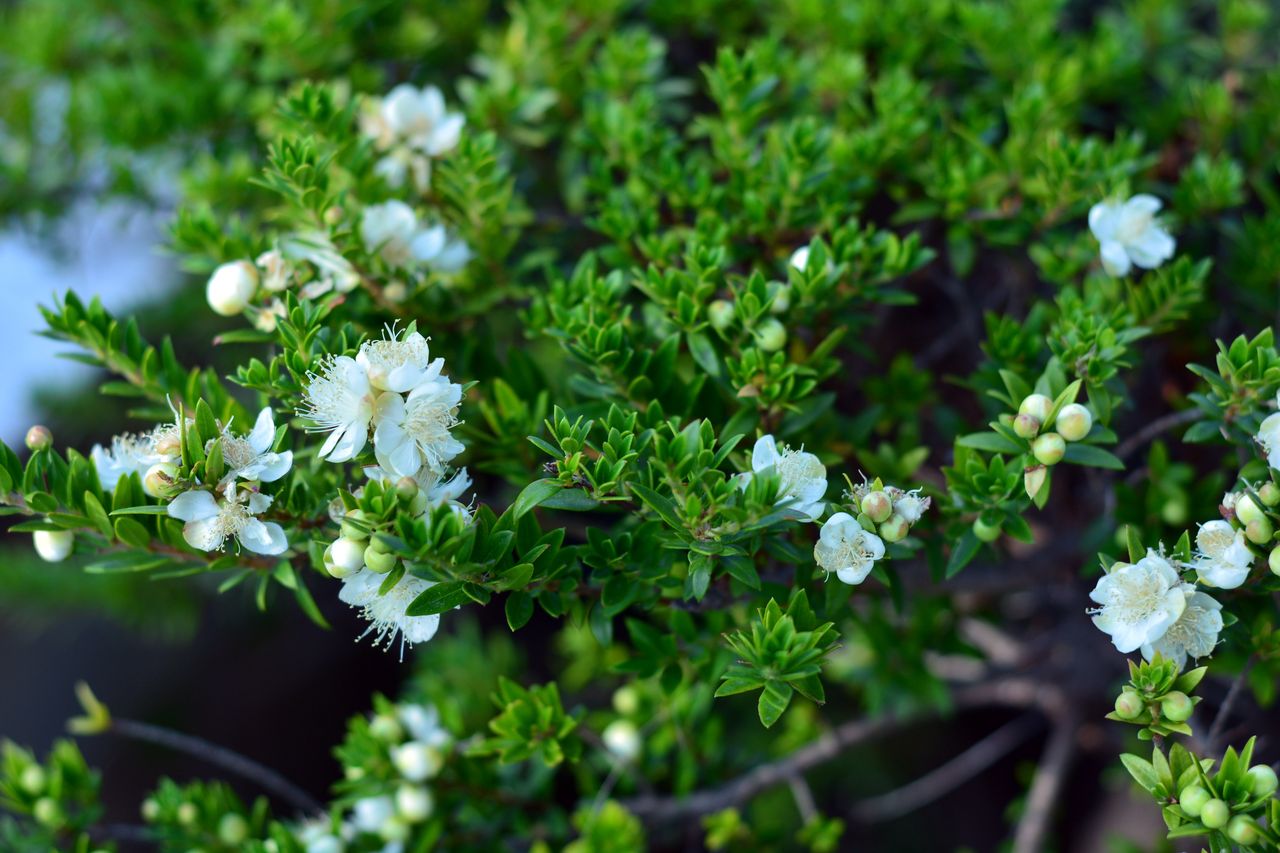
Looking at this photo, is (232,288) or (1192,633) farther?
(232,288)

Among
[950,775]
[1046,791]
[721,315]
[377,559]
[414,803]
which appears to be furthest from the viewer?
[950,775]

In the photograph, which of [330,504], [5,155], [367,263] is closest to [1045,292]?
[367,263]

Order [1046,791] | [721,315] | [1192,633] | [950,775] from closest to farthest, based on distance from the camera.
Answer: [1192,633], [721,315], [1046,791], [950,775]

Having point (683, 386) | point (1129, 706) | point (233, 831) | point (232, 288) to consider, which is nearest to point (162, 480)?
point (232, 288)

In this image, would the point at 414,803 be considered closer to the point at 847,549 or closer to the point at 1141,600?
the point at 847,549

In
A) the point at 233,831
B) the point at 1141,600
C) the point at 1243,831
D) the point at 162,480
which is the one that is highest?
the point at 162,480

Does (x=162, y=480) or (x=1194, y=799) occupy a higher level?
(x=162, y=480)
